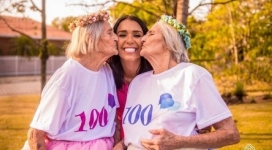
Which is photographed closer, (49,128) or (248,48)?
(49,128)

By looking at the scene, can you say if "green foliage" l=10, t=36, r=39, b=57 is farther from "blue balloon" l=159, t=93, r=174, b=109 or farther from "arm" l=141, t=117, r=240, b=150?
"arm" l=141, t=117, r=240, b=150

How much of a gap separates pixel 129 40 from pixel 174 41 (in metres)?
0.39

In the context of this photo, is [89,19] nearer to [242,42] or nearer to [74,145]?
[74,145]

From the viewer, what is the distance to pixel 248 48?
12125mm

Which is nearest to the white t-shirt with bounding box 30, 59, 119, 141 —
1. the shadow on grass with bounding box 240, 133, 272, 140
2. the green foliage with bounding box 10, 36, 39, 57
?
the shadow on grass with bounding box 240, 133, 272, 140

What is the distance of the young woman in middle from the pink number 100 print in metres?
0.26

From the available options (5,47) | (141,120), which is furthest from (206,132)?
(5,47)

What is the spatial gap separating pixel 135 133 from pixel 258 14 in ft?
30.4

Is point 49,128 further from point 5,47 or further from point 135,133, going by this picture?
point 5,47

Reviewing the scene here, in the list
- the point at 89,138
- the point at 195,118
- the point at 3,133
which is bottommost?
the point at 3,133

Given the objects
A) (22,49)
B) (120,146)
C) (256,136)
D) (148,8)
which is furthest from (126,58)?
(22,49)

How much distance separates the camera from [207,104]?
8.50 feet

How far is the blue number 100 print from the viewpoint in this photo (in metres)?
2.72

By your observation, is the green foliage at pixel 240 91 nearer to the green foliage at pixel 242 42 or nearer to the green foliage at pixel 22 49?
the green foliage at pixel 242 42
